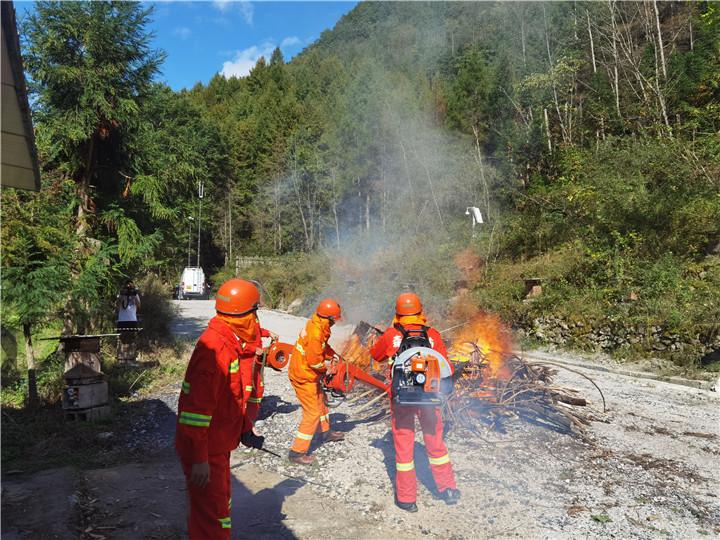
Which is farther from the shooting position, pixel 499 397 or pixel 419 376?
pixel 499 397

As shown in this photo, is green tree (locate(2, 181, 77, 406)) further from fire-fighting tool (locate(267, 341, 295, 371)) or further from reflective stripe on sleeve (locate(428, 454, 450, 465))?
reflective stripe on sleeve (locate(428, 454, 450, 465))

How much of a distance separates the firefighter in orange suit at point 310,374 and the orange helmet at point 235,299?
80.9 inches

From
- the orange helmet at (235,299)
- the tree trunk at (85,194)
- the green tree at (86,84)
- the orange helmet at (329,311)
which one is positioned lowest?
the orange helmet at (329,311)

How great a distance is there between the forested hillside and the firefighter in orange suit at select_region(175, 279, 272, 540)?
14.6 feet

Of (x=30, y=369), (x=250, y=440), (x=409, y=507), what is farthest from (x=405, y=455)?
(x=30, y=369)

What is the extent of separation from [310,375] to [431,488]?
167 centimetres

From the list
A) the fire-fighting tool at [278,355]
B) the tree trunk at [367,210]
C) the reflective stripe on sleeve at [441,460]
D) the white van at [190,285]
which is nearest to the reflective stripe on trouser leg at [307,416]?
the fire-fighting tool at [278,355]

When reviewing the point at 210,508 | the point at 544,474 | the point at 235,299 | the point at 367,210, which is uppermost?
the point at 367,210

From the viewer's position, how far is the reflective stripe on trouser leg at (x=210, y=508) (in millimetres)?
2764

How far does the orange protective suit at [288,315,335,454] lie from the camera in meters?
5.14

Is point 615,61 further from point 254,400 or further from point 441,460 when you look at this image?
point 254,400

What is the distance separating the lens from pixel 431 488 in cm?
447

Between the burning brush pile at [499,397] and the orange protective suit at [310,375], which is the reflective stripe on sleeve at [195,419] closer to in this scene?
the orange protective suit at [310,375]

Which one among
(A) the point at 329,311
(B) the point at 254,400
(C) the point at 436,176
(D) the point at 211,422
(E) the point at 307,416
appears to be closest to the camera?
(D) the point at 211,422
